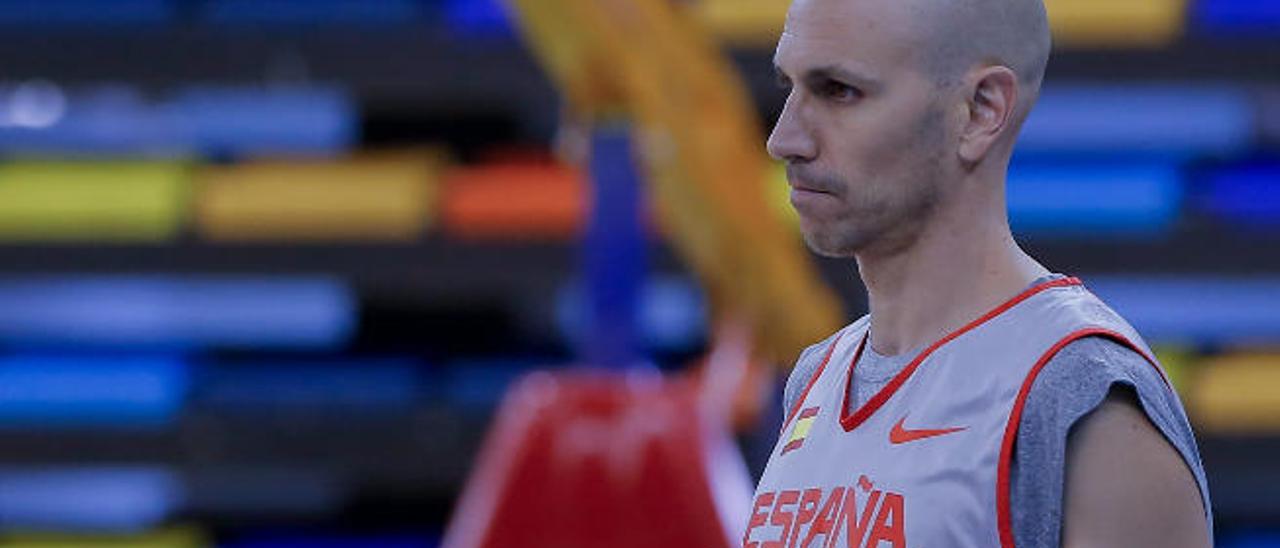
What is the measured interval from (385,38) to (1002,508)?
9.45 m

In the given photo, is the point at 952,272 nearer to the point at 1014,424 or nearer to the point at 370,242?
the point at 1014,424

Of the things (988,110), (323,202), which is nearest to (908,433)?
(988,110)

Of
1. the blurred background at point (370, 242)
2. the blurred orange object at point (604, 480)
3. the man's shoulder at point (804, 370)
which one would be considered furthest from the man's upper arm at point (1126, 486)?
the blurred background at point (370, 242)

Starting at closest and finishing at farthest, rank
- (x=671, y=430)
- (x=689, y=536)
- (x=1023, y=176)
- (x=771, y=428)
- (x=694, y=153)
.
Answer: (x=689, y=536)
(x=671, y=430)
(x=694, y=153)
(x=771, y=428)
(x=1023, y=176)

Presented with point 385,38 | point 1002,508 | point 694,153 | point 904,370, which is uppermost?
point 385,38

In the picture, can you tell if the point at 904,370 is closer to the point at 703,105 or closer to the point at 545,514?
the point at 545,514

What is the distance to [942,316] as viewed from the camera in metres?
1.89

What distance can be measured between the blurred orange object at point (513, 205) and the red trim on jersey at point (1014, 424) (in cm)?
925

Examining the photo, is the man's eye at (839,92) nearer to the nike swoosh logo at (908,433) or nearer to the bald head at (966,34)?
the bald head at (966,34)

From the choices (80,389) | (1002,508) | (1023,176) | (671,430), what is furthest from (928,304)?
(80,389)

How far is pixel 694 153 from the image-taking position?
7.21m

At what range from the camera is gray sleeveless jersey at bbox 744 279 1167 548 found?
1744mm

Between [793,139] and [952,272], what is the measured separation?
17 centimetres

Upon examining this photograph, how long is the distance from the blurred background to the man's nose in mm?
8434
